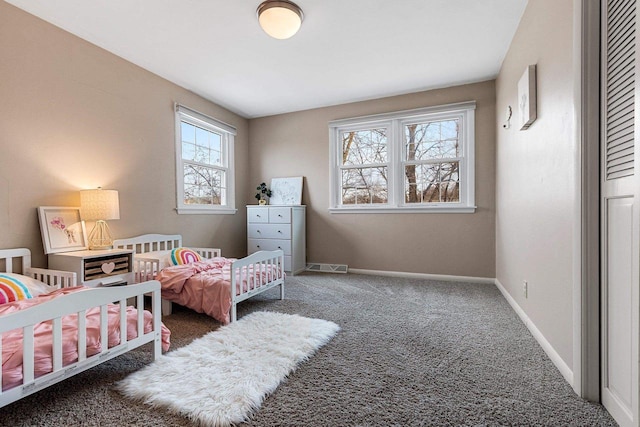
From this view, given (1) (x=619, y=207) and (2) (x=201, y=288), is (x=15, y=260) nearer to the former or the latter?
(2) (x=201, y=288)

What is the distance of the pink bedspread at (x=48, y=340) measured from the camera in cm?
119

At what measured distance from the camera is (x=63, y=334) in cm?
140

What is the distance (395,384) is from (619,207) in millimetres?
1292

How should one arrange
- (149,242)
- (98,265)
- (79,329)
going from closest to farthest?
(79,329)
(98,265)
(149,242)

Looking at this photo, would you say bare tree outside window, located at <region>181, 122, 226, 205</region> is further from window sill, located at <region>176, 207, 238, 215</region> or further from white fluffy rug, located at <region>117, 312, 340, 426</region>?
white fluffy rug, located at <region>117, 312, 340, 426</region>

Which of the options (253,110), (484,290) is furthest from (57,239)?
(484,290)

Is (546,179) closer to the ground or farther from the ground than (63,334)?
farther from the ground

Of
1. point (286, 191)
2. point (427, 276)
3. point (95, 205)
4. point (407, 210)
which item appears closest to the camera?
point (95, 205)

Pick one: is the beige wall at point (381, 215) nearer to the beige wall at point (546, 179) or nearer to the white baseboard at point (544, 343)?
the beige wall at point (546, 179)

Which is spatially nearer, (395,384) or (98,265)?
(395,384)

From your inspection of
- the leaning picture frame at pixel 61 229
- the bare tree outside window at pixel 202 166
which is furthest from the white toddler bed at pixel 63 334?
the bare tree outside window at pixel 202 166

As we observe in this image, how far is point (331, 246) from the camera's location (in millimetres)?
4488

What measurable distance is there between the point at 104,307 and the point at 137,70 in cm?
274

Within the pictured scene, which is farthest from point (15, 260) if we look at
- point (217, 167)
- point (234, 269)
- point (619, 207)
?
point (619, 207)
